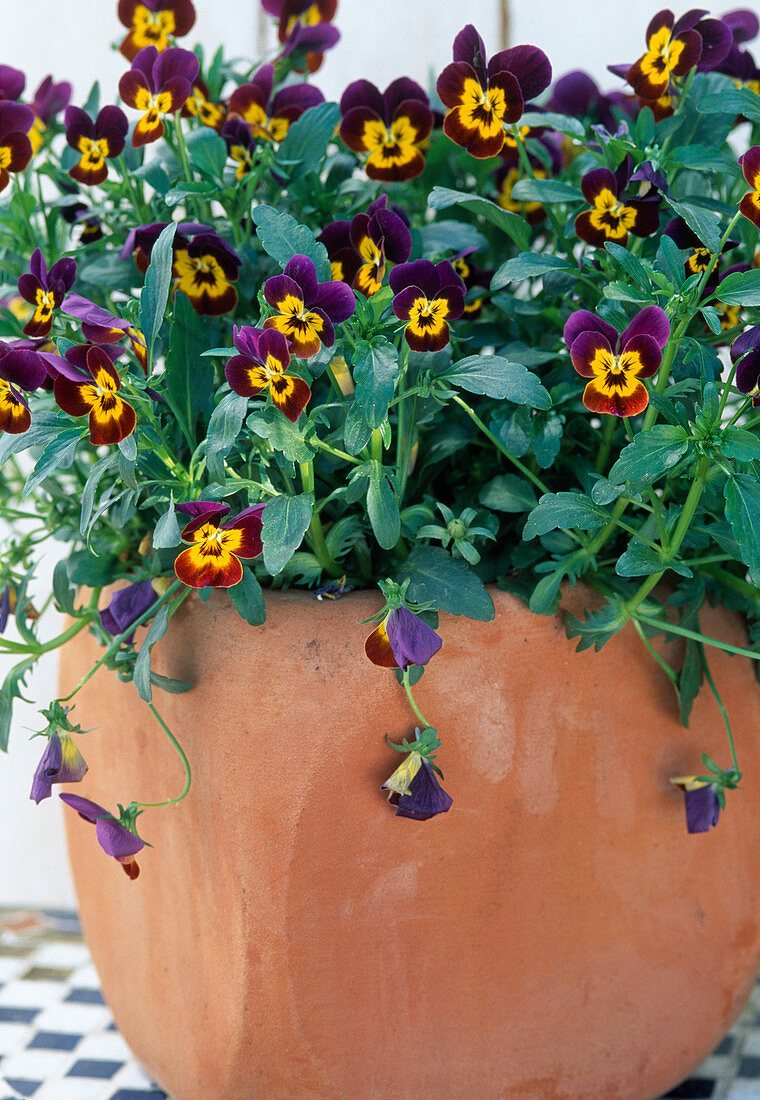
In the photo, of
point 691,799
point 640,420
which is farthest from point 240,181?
point 691,799

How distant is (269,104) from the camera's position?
0.65 metres

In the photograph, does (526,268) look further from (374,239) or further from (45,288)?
(45,288)

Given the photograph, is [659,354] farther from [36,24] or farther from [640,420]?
[36,24]

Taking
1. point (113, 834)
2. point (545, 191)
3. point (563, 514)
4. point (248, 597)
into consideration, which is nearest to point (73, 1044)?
point (113, 834)

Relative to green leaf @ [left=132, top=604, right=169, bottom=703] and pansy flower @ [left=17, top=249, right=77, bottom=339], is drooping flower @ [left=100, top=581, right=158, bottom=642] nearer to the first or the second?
green leaf @ [left=132, top=604, right=169, bottom=703]

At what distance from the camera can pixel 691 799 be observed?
557mm

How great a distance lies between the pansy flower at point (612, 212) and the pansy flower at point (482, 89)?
0.05 m

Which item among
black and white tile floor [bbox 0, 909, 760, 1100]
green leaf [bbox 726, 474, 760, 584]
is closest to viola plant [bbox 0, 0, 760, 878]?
green leaf [bbox 726, 474, 760, 584]

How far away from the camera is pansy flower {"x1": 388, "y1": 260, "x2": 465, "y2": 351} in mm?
458

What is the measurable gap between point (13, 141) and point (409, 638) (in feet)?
1.20

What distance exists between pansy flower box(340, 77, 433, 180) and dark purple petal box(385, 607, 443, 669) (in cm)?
29

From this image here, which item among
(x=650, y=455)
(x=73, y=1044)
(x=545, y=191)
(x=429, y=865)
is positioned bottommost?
(x=73, y=1044)

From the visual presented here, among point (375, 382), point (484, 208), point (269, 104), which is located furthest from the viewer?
point (269, 104)

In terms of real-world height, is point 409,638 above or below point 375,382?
below
